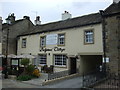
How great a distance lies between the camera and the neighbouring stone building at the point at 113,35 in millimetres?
14703

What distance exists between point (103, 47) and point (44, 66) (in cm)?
853

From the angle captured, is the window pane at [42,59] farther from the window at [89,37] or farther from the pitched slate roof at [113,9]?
the pitched slate roof at [113,9]

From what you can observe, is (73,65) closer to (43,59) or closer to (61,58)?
(61,58)

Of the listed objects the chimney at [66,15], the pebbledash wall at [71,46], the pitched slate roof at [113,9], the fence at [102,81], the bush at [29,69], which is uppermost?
the chimney at [66,15]

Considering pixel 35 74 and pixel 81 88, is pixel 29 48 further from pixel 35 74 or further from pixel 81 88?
pixel 81 88

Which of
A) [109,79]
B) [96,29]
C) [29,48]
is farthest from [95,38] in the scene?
[29,48]

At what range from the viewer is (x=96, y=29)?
1686 cm

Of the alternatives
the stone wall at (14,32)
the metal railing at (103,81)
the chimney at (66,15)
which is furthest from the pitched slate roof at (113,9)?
the stone wall at (14,32)

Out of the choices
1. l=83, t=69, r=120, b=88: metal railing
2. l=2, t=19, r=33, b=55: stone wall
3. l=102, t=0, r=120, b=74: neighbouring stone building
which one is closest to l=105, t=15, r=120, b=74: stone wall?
l=102, t=0, r=120, b=74: neighbouring stone building

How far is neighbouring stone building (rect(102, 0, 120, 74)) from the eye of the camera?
14703mm

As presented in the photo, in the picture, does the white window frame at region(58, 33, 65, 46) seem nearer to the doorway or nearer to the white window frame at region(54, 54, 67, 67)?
the white window frame at region(54, 54, 67, 67)

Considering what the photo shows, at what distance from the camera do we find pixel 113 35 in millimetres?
15070

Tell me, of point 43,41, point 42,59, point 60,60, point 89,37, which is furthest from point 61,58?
point 89,37

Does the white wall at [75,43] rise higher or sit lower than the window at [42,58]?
higher
